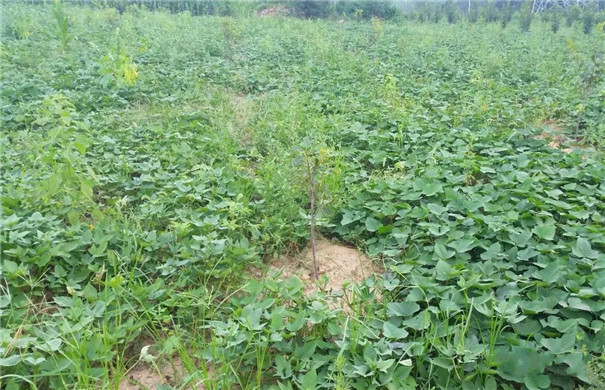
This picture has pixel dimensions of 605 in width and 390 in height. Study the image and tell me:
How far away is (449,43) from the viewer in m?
9.35

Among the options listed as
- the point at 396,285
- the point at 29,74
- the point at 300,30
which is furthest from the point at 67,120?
the point at 300,30

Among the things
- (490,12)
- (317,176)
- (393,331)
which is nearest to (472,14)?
(490,12)

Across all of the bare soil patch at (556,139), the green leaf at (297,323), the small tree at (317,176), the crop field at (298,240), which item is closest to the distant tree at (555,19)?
the crop field at (298,240)

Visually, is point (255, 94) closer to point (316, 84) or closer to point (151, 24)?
point (316, 84)

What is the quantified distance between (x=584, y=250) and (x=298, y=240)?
149 cm

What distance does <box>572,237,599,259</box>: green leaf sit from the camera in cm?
229

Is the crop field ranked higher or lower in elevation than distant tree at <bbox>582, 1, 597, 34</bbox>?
lower

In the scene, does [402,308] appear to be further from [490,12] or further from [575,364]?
[490,12]

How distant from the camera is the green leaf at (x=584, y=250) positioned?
2.29 metres

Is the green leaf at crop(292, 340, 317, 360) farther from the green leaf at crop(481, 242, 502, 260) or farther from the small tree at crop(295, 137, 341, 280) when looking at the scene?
the green leaf at crop(481, 242, 502, 260)

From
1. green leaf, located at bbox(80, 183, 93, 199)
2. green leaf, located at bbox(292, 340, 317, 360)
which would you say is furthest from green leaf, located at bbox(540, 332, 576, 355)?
green leaf, located at bbox(80, 183, 93, 199)

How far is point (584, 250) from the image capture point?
91.3 inches

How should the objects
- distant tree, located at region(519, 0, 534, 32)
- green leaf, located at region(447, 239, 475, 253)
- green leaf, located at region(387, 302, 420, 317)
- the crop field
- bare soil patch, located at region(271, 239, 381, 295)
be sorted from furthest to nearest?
distant tree, located at region(519, 0, 534, 32) < bare soil patch, located at region(271, 239, 381, 295) < green leaf, located at region(447, 239, 475, 253) < green leaf, located at region(387, 302, 420, 317) < the crop field

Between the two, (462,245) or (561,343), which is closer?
(561,343)
